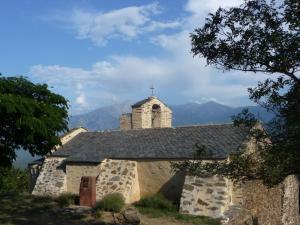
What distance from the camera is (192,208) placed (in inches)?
840

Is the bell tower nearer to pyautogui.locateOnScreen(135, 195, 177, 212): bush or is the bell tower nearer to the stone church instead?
the stone church

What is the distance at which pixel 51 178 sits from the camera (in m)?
27.2

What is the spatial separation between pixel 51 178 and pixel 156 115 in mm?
9028

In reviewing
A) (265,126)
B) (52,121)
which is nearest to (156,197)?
(52,121)

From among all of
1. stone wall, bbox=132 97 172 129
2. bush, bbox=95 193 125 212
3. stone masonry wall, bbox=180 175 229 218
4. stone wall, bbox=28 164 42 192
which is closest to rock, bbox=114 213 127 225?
bush, bbox=95 193 125 212

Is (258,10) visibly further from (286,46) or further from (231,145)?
(231,145)

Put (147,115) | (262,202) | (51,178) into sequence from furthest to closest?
(147,115), (51,178), (262,202)

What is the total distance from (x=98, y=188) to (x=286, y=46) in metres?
17.7

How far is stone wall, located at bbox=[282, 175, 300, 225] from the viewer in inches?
408

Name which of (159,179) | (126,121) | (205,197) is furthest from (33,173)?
(205,197)

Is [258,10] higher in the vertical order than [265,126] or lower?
higher

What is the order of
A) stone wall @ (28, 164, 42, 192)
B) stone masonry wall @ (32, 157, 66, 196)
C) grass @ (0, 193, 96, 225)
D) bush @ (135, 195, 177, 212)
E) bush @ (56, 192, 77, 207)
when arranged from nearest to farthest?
1. grass @ (0, 193, 96, 225)
2. bush @ (56, 192, 77, 207)
3. bush @ (135, 195, 177, 212)
4. stone masonry wall @ (32, 157, 66, 196)
5. stone wall @ (28, 164, 42, 192)

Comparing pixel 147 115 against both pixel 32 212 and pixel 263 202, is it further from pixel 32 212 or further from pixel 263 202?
pixel 263 202

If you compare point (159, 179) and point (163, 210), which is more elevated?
point (159, 179)
